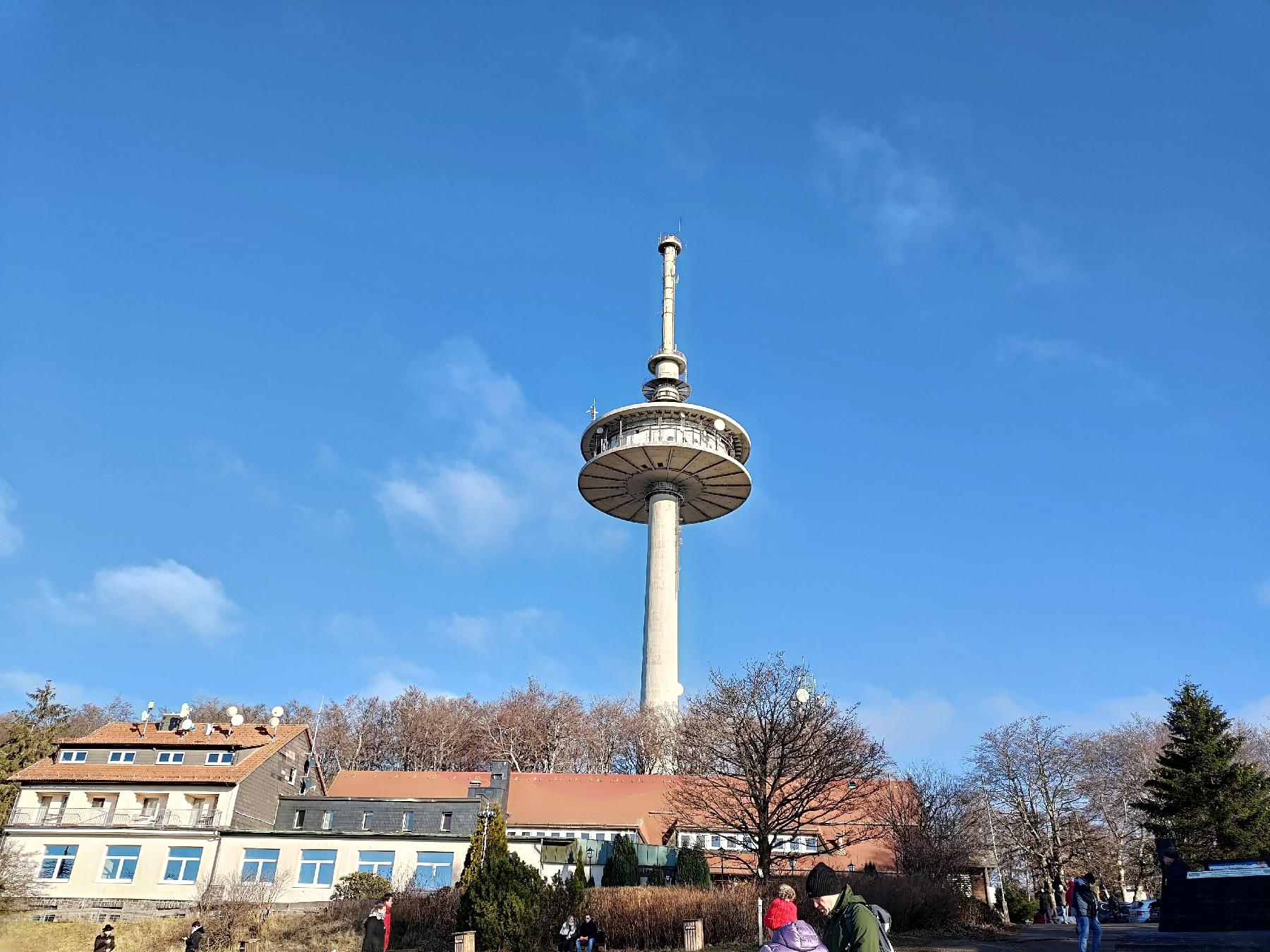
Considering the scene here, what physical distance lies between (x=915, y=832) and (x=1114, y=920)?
845cm

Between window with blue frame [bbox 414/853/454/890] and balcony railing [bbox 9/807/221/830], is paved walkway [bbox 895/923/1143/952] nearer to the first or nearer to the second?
window with blue frame [bbox 414/853/454/890]

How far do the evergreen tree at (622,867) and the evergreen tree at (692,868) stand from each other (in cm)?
257

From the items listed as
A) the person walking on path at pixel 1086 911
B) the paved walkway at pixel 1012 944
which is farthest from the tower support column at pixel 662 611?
the person walking on path at pixel 1086 911

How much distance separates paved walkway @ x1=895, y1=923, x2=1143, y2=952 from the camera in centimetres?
2102

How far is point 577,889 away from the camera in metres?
24.2

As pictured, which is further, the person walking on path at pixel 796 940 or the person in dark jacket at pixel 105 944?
the person in dark jacket at pixel 105 944

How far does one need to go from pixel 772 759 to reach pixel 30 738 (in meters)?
38.8

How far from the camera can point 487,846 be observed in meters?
24.0

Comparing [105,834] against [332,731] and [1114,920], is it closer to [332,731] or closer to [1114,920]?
[332,731]

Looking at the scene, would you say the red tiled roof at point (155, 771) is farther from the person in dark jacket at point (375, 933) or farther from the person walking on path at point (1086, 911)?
the person walking on path at point (1086, 911)

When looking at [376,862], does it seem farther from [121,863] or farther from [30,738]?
[30,738]

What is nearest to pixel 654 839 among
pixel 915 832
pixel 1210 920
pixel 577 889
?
pixel 915 832

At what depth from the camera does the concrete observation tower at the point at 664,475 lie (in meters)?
61.1

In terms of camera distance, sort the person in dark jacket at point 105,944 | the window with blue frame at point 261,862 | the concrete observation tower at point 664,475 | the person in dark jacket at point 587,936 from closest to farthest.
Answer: the person in dark jacket at point 587,936, the person in dark jacket at point 105,944, the window with blue frame at point 261,862, the concrete observation tower at point 664,475
